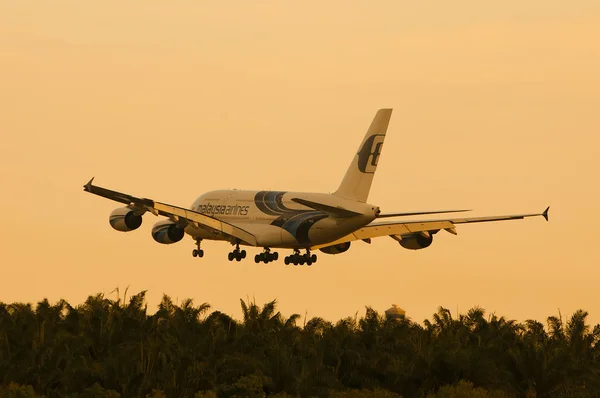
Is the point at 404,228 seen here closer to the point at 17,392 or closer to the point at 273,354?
the point at 273,354

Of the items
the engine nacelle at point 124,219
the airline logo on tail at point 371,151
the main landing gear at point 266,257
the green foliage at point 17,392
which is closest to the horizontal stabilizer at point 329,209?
the airline logo on tail at point 371,151

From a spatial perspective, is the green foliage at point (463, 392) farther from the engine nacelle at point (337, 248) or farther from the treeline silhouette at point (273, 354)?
the engine nacelle at point (337, 248)

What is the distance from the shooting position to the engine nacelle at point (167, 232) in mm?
92000

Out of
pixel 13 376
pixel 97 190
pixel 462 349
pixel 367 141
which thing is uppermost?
pixel 367 141

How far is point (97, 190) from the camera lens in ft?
255

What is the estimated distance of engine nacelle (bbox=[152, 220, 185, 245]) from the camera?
92.0 m

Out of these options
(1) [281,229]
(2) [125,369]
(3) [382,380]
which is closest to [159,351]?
(2) [125,369]

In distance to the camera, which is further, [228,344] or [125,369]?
[228,344]

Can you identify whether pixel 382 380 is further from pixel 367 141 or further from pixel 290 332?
pixel 367 141

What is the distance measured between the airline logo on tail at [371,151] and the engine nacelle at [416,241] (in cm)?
785

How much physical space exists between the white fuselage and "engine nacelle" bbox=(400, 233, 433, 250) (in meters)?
9.05

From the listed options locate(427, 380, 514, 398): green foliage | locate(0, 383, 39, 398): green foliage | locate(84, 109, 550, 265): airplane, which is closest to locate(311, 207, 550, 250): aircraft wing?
locate(84, 109, 550, 265): airplane

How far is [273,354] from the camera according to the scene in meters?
64.7

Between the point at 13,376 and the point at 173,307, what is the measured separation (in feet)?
36.5
